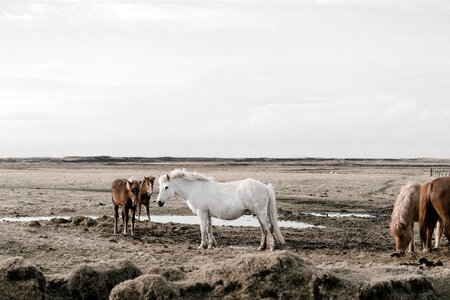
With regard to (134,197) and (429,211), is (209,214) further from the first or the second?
(429,211)

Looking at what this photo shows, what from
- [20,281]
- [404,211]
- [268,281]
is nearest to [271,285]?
[268,281]

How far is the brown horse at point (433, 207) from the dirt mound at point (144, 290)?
7.11 m

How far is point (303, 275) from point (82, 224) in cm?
1206

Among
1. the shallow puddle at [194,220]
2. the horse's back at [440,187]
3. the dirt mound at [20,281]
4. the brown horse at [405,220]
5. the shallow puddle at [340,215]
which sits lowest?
the shallow puddle at [194,220]

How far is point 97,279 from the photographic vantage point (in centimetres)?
930

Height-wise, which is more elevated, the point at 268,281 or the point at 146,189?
the point at 146,189

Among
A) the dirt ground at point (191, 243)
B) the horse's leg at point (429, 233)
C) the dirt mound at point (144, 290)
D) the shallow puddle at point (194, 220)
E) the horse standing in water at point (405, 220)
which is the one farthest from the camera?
the shallow puddle at point (194, 220)

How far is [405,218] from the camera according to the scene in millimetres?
14328

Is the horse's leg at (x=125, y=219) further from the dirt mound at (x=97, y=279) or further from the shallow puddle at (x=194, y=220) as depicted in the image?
the dirt mound at (x=97, y=279)

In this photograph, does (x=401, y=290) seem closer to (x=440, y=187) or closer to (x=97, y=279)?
(x=97, y=279)

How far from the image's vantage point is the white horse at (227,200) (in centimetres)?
1568

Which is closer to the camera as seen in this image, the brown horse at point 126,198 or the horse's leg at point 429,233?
the horse's leg at point 429,233

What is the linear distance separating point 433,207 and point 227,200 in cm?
522

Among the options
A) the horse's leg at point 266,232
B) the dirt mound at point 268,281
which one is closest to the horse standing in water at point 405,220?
the horse's leg at point 266,232
